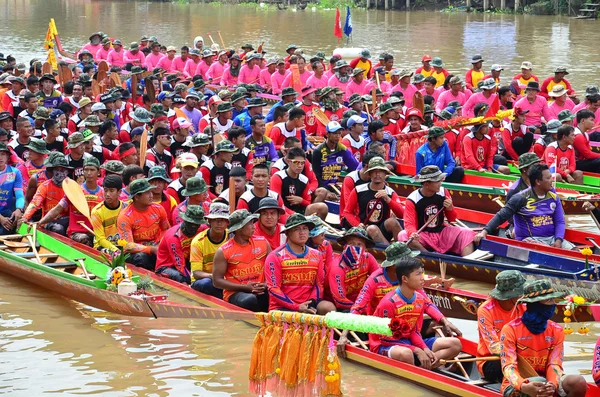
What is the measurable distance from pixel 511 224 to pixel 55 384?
5385 mm

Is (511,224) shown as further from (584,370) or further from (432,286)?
(584,370)

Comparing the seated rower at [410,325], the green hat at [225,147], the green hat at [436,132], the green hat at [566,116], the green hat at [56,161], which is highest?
the green hat at [566,116]

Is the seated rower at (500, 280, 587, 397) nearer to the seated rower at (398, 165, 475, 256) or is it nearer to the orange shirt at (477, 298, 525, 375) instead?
the orange shirt at (477, 298, 525, 375)

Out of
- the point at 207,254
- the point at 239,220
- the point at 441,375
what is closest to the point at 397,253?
the point at 441,375

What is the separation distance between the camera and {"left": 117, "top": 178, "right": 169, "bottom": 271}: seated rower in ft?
33.5

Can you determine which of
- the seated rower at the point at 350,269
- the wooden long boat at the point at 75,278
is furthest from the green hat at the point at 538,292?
the wooden long boat at the point at 75,278

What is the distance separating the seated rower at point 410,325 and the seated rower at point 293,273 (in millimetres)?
917

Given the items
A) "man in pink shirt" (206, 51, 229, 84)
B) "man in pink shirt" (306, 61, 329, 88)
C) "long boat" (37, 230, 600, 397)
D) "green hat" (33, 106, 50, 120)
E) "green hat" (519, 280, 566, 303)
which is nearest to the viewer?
"green hat" (519, 280, 566, 303)

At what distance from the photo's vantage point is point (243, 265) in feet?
29.2

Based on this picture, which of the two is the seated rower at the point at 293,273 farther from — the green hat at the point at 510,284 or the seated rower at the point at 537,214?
the seated rower at the point at 537,214

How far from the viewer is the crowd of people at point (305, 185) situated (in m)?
7.86

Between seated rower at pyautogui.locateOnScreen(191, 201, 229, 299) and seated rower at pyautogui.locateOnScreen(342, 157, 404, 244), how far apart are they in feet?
6.48

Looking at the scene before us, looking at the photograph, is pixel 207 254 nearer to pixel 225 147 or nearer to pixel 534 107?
pixel 225 147

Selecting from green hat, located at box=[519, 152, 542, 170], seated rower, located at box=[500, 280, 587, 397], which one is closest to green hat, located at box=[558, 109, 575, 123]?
green hat, located at box=[519, 152, 542, 170]
